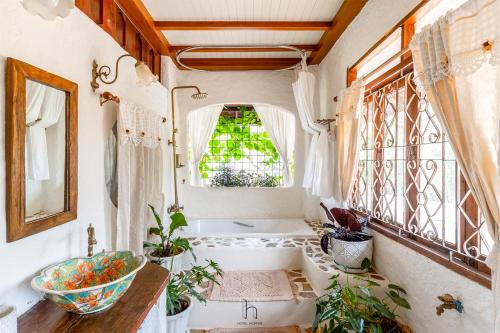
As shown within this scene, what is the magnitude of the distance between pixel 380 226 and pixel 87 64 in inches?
86.5

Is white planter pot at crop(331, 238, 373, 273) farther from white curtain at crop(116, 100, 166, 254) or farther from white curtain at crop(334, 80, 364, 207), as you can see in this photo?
white curtain at crop(116, 100, 166, 254)

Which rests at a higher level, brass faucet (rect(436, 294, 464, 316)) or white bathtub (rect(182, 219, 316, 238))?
brass faucet (rect(436, 294, 464, 316))

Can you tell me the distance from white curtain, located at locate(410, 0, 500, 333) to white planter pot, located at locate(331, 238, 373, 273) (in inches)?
38.8

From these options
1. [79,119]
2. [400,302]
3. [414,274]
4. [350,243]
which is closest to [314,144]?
[350,243]

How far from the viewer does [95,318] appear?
0.96m

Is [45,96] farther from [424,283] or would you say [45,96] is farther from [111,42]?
[424,283]

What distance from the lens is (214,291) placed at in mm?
2094

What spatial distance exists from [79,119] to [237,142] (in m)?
2.89

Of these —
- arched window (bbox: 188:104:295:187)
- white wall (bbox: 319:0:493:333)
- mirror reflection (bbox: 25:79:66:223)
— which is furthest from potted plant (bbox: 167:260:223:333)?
arched window (bbox: 188:104:295:187)

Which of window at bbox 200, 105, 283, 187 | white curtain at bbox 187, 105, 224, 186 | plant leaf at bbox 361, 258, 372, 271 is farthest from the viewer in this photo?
window at bbox 200, 105, 283, 187

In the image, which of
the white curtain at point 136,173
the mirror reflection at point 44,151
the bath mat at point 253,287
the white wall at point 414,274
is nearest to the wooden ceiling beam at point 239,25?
the white wall at point 414,274

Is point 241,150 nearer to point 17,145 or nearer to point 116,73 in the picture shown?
Result: point 116,73

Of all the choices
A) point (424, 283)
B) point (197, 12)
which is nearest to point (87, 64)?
point (197, 12)

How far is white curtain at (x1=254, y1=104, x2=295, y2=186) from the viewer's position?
3.92 meters
